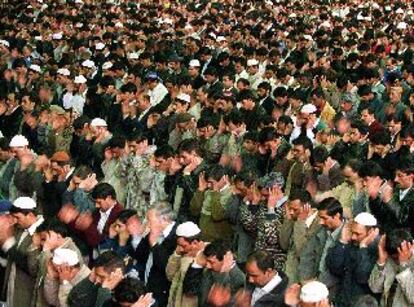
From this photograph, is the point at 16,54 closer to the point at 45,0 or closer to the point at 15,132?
the point at 15,132

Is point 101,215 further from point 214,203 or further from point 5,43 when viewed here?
point 5,43

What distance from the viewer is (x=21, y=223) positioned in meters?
7.25

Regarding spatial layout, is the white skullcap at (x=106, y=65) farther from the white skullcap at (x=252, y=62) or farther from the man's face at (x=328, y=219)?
the man's face at (x=328, y=219)

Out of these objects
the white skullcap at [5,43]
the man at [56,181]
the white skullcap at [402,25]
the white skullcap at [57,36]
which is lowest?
the white skullcap at [57,36]

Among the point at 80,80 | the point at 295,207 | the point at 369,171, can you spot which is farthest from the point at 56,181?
the point at 80,80

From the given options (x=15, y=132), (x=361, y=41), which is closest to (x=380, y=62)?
(x=361, y=41)

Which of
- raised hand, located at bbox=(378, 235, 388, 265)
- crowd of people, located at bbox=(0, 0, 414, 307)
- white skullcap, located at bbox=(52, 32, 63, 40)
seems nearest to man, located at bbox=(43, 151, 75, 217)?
crowd of people, located at bbox=(0, 0, 414, 307)

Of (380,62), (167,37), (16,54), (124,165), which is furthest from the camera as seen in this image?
(167,37)

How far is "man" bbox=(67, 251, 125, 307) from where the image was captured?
5984 mm

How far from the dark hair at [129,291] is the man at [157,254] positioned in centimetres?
134

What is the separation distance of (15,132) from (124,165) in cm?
359

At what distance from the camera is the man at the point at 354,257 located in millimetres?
6555

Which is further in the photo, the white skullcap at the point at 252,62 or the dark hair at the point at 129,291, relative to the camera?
the white skullcap at the point at 252,62

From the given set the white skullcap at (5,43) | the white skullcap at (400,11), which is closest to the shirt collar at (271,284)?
the white skullcap at (5,43)
